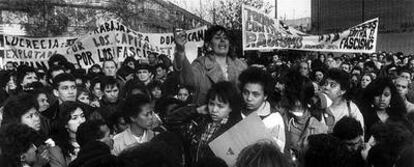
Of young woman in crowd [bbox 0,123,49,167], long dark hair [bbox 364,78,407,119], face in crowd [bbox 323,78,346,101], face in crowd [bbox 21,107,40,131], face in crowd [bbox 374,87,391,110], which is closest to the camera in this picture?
young woman in crowd [bbox 0,123,49,167]

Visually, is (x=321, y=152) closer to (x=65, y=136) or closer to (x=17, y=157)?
(x=17, y=157)

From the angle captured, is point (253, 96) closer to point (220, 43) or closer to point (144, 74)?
point (220, 43)

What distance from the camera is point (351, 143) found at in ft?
10.0

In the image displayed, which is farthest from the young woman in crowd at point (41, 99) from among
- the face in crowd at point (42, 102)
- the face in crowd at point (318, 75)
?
the face in crowd at point (318, 75)

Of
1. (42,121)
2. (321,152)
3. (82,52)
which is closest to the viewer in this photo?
(321,152)

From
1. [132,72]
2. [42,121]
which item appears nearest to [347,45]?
[132,72]

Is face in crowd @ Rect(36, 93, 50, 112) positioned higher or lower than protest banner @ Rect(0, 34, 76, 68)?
lower

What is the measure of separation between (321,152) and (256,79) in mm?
1013

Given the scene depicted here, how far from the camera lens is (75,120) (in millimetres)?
3887

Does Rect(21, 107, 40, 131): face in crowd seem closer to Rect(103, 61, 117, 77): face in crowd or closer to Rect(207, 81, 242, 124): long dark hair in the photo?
Rect(207, 81, 242, 124): long dark hair

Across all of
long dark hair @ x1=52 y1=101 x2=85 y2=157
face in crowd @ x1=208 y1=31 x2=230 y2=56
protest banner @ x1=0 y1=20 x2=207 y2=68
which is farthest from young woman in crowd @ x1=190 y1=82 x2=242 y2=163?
protest banner @ x1=0 y1=20 x2=207 y2=68

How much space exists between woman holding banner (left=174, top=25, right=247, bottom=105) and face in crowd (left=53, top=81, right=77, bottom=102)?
157cm

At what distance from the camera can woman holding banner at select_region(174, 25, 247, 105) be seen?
12.6ft

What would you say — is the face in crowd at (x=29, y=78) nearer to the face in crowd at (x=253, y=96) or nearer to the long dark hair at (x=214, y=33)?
the long dark hair at (x=214, y=33)
